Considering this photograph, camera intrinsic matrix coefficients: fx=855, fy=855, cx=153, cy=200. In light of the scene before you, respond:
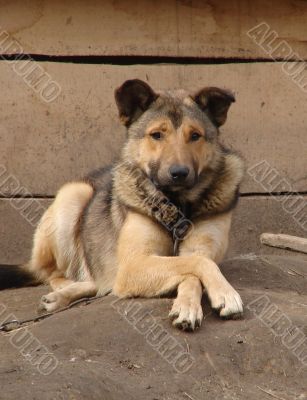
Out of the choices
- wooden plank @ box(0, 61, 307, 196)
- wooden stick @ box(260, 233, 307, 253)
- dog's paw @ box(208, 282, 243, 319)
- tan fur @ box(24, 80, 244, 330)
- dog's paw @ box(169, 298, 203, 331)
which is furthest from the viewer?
wooden plank @ box(0, 61, 307, 196)

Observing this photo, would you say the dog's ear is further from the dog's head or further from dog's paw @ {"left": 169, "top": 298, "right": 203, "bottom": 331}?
dog's paw @ {"left": 169, "top": 298, "right": 203, "bottom": 331}

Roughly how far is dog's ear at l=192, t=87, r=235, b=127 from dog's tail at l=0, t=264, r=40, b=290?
218 centimetres

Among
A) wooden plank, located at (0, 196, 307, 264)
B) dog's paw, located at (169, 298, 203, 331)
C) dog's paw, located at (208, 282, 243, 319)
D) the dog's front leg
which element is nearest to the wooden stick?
wooden plank, located at (0, 196, 307, 264)

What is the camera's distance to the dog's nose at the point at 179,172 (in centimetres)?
564

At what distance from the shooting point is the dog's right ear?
6.00m

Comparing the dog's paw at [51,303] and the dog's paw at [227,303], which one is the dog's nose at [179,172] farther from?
the dog's paw at [51,303]

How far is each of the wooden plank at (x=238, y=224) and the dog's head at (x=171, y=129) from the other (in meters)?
1.98

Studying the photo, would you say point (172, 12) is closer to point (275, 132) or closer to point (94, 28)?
point (94, 28)

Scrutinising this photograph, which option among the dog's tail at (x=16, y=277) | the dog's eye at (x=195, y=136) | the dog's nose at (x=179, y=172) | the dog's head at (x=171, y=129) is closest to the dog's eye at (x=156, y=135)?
the dog's head at (x=171, y=129)

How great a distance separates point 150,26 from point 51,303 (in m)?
3.02

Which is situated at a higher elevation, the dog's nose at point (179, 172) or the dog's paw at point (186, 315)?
the dog's nose at point (179, 172)

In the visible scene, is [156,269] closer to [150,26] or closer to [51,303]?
[51,303]

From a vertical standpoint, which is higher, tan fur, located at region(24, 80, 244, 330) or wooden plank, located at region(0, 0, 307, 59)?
wooden plank, located at region(0, 0, 307, 59)

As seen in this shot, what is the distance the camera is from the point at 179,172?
564 cm
